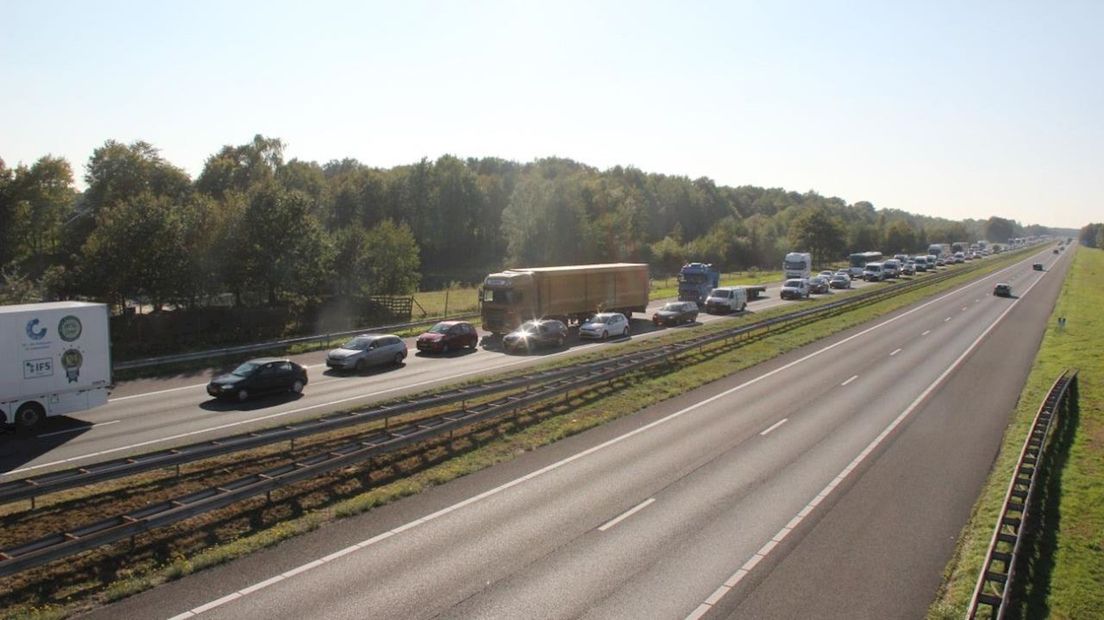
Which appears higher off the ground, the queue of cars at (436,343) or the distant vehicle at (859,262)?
the distant vehicle at (859,262)

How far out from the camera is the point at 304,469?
14461mm

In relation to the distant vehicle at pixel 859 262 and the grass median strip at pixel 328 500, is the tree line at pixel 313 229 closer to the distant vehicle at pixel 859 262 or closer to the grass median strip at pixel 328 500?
the distant vehicle at pixel 859 262

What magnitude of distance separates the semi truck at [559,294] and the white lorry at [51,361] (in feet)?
64.0

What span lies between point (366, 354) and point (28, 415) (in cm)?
1245

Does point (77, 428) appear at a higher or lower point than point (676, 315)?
lower

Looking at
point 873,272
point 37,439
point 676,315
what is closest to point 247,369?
point 37,439

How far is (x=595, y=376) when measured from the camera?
24922mm

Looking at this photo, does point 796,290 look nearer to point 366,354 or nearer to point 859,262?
point 859,262

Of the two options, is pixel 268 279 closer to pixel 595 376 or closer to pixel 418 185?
pixel 595 376

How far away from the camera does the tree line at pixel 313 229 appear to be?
3653 cm

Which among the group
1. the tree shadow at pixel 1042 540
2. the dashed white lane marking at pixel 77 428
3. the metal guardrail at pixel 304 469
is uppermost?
the metal guardrail at pixel 304 469

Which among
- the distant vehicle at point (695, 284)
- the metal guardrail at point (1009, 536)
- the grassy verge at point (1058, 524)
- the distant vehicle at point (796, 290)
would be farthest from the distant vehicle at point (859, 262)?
the metal guardrail at point (1009, 536)

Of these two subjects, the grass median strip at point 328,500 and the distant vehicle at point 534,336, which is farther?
the distant vehicle at point 534,336

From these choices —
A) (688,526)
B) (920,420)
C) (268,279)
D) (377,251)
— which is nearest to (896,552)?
(688,526)
